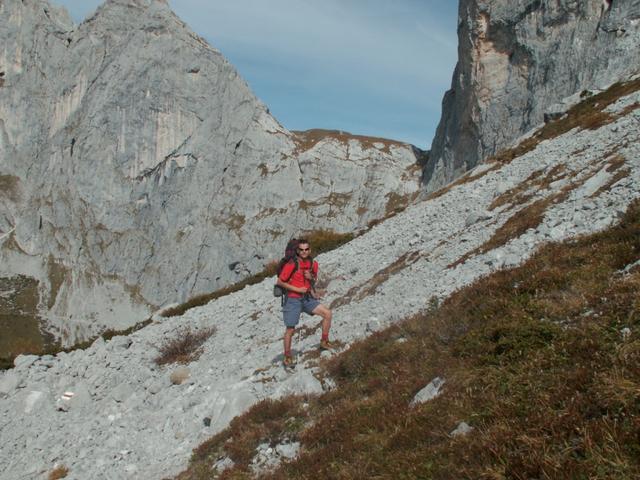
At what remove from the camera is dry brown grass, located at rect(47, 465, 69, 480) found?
1267 cm

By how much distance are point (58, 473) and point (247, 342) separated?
6.71 m

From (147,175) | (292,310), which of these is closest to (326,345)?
(292,310)

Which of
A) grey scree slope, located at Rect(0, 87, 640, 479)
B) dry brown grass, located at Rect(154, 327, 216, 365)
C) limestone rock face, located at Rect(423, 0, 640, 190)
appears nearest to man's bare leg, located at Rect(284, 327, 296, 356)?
grey scree slope, located at Rect(0, 87, 640, 479)

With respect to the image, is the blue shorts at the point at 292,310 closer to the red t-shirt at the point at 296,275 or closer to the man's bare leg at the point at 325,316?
the red t-shirt at the point at 296,275

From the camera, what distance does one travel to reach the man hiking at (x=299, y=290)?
37.0ft

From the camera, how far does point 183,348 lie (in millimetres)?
18891

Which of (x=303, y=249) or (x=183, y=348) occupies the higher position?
(x=303, y=249)

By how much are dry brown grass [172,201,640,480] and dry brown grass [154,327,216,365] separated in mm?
9584

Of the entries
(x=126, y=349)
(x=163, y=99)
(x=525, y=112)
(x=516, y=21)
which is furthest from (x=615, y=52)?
(x=163, y=99)

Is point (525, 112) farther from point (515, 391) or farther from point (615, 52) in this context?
point (515, 391)

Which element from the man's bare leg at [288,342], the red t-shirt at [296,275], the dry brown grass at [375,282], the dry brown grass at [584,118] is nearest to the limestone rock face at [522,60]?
the dry brown grass at [584,118]

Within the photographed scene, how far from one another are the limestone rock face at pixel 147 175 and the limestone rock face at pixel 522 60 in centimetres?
5294

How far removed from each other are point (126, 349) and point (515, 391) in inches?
775

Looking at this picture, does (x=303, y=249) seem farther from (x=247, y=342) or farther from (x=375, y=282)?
(x=247, y=342)
